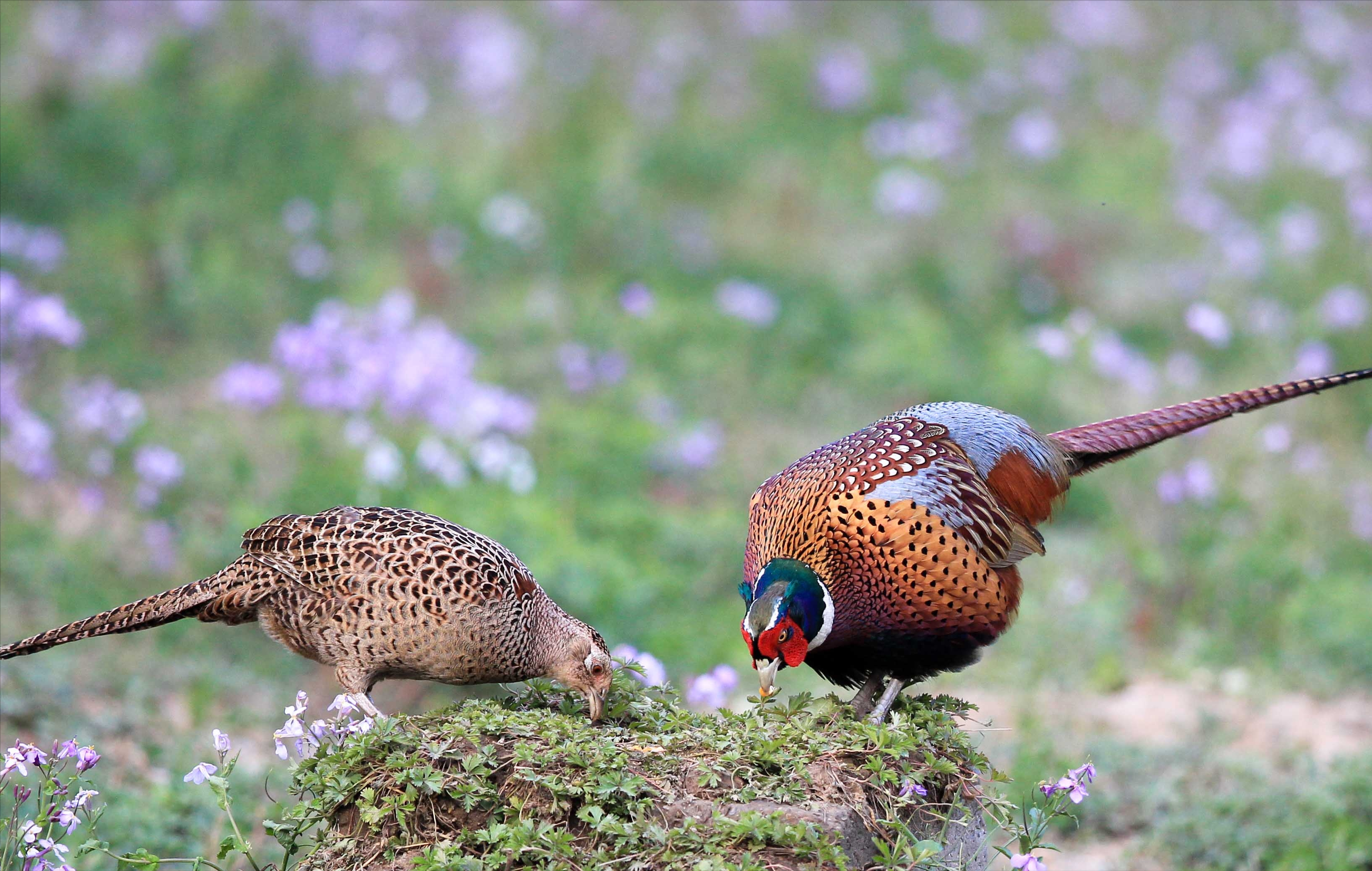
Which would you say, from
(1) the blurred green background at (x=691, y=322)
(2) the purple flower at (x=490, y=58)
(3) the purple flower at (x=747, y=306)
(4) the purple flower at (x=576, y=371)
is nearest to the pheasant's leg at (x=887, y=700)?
(1) the blurred green background at (x=691, y=322)

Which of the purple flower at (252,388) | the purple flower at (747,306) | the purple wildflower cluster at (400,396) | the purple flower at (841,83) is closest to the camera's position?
the purple wildflower cluster at (400,396)

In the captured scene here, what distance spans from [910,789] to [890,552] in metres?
0.75

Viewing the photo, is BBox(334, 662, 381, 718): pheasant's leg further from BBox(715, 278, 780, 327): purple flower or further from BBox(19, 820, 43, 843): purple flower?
BBox(715, 278, 780, 327): purple flower

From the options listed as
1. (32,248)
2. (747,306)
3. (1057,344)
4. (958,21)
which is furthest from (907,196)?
(32,248)

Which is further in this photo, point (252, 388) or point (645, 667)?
point (252, 388)

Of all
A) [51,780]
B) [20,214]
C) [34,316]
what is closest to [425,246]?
[20,214]

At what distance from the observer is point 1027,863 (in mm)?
3084

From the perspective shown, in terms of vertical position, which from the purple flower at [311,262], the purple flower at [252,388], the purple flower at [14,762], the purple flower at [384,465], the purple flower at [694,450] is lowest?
the purple flower at [14,762]

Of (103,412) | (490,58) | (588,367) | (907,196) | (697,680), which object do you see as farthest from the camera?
(490,58)

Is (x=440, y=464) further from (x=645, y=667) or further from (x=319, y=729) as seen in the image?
(x=319, y=729)

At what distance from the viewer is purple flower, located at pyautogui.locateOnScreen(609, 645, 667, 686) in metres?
3.90

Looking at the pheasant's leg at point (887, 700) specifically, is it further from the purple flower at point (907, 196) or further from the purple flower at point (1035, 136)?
the purple flower at point (1035, 136)

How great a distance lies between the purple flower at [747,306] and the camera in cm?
902

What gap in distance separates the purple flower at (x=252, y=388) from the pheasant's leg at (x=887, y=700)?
3805mm
